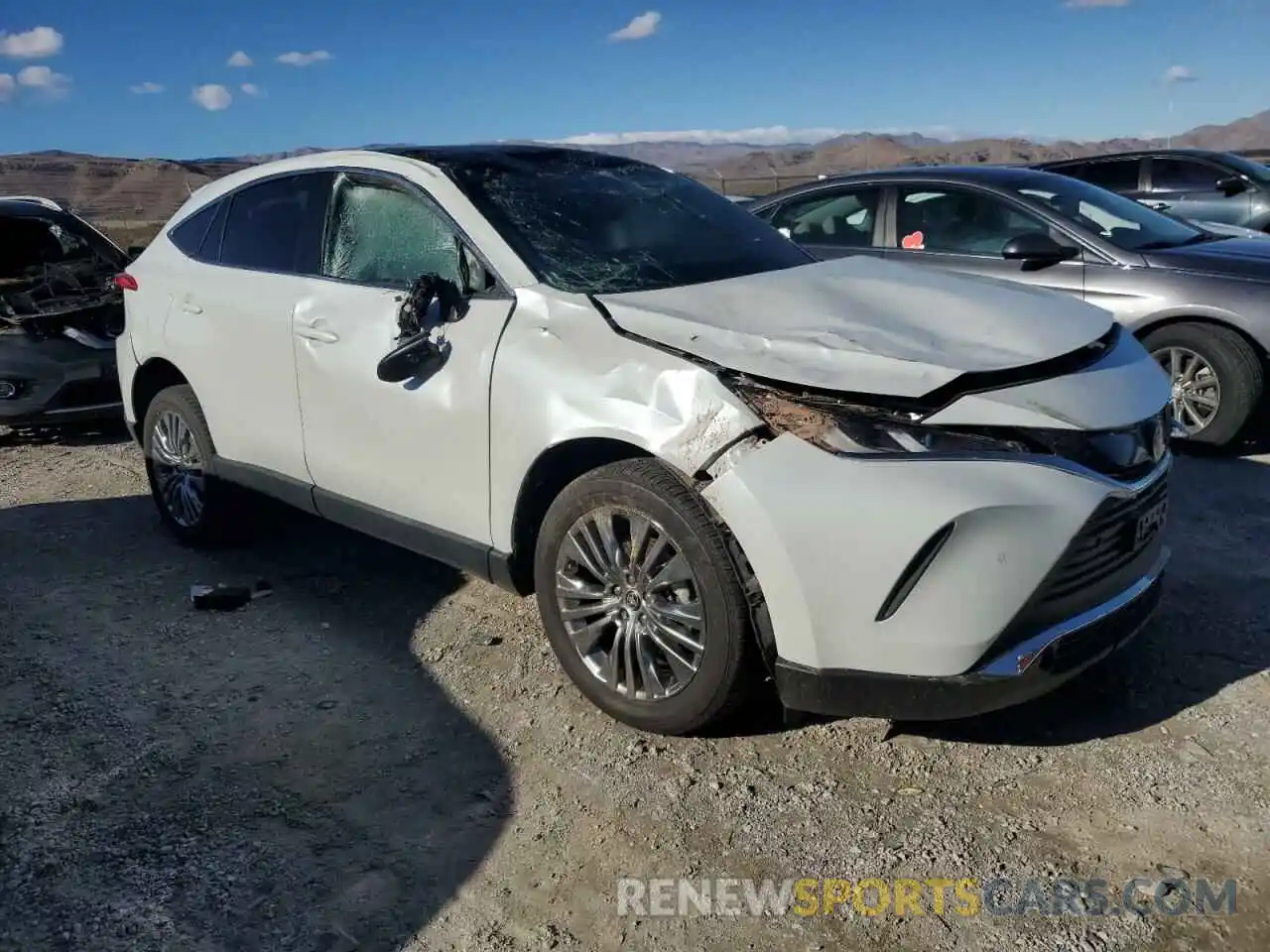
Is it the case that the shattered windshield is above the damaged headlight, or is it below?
above

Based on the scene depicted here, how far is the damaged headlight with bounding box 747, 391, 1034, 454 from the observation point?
2.66m

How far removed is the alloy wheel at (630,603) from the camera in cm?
301

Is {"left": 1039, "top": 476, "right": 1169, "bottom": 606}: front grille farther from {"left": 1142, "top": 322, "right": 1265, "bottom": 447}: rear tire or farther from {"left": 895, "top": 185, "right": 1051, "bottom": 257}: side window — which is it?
{"left": 895, "top": 185, "right": 1051, "bottom": 257}: side window

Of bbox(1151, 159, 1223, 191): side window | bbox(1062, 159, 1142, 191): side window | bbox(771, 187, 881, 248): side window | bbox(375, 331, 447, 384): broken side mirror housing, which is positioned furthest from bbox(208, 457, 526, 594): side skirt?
bbox(1151, 159, 1223, 191): side window

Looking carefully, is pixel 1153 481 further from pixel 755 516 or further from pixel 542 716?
pixel 542 716

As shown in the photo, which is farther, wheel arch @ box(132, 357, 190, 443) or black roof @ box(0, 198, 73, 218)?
black roof @ box(0, 198, 73, 218)

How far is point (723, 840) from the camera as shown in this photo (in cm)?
275

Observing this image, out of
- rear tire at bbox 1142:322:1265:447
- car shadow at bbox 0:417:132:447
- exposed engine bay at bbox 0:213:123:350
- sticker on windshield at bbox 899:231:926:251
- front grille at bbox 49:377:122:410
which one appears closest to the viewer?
rear tire at bbox 1142:322:1265:447

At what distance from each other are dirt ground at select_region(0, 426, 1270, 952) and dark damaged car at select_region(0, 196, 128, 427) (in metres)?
3.20

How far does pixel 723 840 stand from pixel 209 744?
167 cm

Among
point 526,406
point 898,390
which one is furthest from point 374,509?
point 898,390

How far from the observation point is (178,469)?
5008mm

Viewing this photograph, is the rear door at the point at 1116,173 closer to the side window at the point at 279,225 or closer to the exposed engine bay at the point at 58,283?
the side window at the point at 279,225

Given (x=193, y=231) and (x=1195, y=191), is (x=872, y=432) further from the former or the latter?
(x=1195, y=191)
